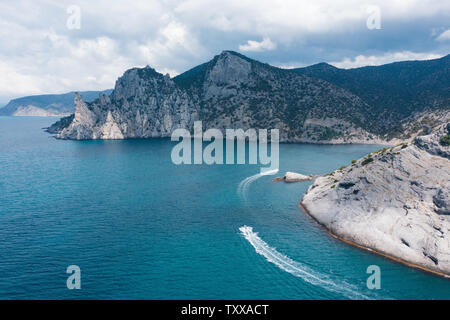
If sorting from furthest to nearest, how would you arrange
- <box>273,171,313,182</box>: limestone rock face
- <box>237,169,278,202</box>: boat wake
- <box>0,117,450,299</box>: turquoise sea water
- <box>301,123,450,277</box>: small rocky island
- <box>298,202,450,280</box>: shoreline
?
<box>273,171,313,182</box>: limestone rock face, <box>237,169,278,202</box>: boat wake, <box>301,123,450,277</box>: small rocky island, <box>298,202,450,280</box>: shoreline, <box>0,117,450,299</box>: turquoise sea water

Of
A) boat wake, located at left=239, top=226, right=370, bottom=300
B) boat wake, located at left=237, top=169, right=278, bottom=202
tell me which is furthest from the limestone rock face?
boat wake, located at left=239, top=226, right=370, bottom=300

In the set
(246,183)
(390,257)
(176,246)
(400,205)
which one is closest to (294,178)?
(246,183)

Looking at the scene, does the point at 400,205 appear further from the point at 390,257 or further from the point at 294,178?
the point at 294,178

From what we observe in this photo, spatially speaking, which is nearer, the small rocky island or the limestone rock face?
the small rocky island

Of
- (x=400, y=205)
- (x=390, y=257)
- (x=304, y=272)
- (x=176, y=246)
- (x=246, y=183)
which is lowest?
(x=304, y=272)

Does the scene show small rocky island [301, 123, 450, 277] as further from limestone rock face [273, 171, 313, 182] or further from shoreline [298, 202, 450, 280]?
limestone rock face [273, 171, 313, 182]
